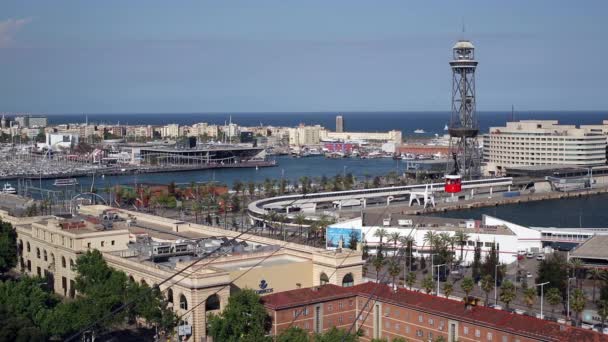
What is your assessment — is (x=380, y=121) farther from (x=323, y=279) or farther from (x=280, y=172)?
(x=323, y=279)

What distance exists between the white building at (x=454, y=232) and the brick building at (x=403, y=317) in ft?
17.0

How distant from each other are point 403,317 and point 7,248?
670cm

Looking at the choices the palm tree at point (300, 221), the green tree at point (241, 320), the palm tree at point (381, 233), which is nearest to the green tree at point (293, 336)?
the green tree at point (241, 320)

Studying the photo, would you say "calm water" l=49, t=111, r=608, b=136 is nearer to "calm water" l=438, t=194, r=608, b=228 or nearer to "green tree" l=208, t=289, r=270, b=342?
"calm water" l=438, t=194, r=608, b=228

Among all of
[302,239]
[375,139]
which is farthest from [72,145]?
[302,239]

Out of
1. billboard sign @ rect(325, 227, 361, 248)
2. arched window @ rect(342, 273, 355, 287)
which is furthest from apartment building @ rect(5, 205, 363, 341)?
billboard sign @ rect(325, 227, 361, 248)

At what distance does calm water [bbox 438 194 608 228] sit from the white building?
17.7 feet

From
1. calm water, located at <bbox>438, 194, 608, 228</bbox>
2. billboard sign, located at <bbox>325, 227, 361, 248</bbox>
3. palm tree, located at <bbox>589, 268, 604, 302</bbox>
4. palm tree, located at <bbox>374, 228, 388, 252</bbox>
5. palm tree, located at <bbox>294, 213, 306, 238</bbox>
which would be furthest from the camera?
calm water, located at <bbox>438, 194, 608, 228</bbox>

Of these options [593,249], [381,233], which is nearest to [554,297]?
[593,249]

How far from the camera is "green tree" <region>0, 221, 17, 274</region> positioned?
1230 centimetres

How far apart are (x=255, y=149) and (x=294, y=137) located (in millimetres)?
12864

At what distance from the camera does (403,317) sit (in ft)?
28.8

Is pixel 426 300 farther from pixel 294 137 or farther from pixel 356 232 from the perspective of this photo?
pixel 294 137

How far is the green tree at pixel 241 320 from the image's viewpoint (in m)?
8.01
